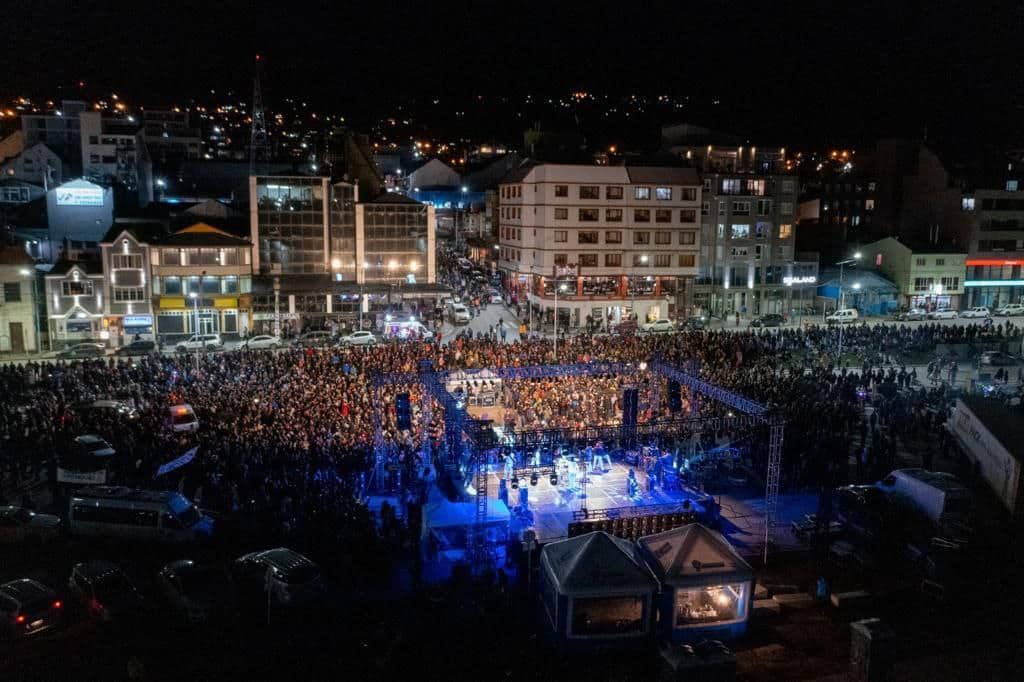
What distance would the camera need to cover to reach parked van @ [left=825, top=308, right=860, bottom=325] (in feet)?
150

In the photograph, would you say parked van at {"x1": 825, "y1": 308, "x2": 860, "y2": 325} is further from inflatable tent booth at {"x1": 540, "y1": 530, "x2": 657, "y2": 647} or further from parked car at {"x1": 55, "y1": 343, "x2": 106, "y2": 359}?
parked car at {"x1": 55, "y1": 343, "x2": 106, "y2": 359}

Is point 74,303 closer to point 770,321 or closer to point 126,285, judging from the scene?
point 126,285

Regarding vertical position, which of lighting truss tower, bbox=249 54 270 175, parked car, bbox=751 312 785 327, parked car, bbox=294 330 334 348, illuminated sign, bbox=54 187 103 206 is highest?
lighting truss tower, bbox=249 54 270 175

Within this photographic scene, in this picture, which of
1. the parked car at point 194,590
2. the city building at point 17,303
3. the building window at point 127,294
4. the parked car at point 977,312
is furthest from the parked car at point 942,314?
the city building at point 17,303

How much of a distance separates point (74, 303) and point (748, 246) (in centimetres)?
3989

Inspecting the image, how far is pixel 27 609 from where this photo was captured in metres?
12.7

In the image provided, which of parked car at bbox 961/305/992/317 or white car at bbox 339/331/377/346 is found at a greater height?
parked car at bbox 961/305/992/317

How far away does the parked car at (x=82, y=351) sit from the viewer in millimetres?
35594

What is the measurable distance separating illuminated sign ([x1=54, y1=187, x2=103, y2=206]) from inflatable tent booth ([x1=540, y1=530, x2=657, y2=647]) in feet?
141

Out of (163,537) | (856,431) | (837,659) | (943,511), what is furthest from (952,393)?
(163,537)

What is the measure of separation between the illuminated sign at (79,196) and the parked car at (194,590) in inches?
1514

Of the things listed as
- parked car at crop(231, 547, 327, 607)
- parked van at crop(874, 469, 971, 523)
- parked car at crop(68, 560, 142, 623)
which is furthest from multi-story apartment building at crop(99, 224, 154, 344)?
A: parked van at crop(874, 469, 971, 523)

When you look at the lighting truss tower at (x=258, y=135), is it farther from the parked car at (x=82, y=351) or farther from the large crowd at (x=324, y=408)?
the large crowd at (x=324, y=408)

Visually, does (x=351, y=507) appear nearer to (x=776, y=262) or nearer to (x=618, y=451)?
(x=618, y=451)
